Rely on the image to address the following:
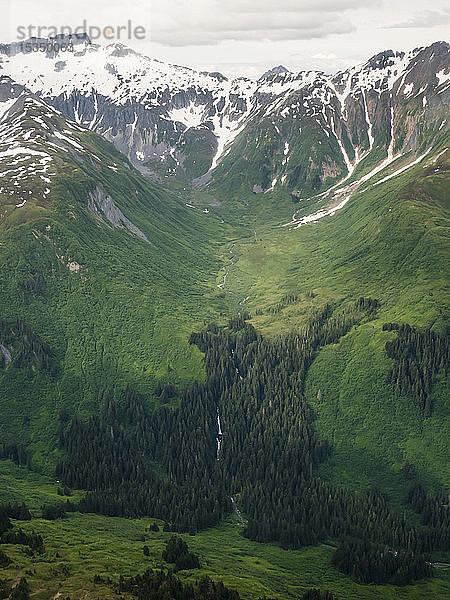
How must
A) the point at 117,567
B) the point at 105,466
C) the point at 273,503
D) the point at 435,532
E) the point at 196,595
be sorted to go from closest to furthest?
1. the point at 196,595
2. the point at 117,567
3. the point at 435,532
4. the point at 273,503
5. the point at 105,466

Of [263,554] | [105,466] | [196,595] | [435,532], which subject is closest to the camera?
[196,595]

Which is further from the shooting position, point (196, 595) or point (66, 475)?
point (66, 475)

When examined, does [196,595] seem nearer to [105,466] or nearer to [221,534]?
[221,534]

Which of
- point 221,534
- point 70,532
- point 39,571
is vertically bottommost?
point 221,534

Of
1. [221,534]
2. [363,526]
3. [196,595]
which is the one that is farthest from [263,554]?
[196,595]

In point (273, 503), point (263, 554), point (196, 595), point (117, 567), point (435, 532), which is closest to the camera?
point (196, 595)

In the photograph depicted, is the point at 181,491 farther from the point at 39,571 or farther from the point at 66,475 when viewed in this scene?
the point at 39,571

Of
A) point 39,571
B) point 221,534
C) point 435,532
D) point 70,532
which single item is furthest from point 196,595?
point 435,532

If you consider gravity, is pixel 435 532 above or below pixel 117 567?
below

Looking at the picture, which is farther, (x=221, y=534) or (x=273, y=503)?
(x=273, y=503)
